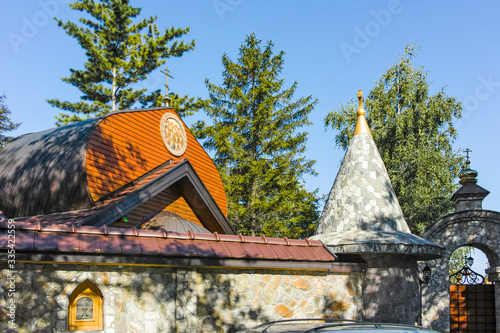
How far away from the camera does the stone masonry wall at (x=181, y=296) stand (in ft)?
A: 18.4

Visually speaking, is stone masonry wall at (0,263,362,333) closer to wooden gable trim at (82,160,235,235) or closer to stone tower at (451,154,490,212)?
wooden gable trim at (82,160,235,235)

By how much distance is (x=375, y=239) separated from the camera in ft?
25.3

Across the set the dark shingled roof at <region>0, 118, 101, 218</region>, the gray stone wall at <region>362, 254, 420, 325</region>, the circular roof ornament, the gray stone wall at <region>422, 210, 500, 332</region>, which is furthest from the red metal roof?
the gray stone wall at <region>422, 210, 500, 332</region>

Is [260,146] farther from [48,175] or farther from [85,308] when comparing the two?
[85,308]

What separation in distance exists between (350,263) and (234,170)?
58.9 ft

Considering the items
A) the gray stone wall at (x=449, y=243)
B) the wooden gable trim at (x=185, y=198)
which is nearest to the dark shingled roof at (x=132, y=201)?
the wooden gable trim at (x=185, y=198)

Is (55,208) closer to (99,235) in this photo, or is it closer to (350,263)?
(99,235)

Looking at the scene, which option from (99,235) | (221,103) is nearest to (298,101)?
(221,103)

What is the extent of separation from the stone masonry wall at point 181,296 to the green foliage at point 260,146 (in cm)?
1598

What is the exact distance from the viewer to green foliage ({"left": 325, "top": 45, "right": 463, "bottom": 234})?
82.0ft

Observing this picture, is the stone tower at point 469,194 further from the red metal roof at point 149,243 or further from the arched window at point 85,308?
the arched window at point 85,308

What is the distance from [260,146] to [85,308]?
20301mm

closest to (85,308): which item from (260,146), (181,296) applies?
(181,296)

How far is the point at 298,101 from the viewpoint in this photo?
87.6 feet
